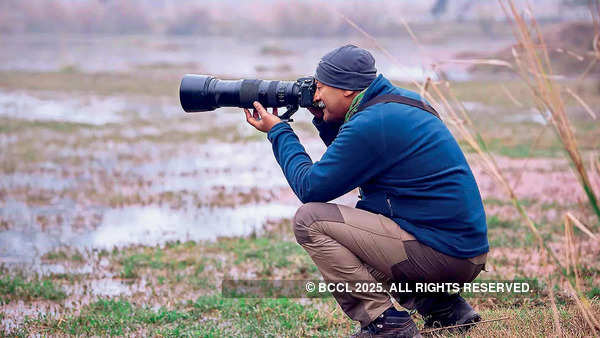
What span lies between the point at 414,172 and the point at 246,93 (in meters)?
0.99

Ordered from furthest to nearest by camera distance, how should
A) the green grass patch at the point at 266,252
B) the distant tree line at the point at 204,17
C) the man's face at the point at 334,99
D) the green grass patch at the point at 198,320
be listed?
the distant tree line at the point at 204,17 < the green grass patch at the point at 266,252 < the green grass patch at the point at 198,320 < the man's face at the point at 334,99

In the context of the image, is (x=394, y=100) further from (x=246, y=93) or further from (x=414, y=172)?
(x=246, y=93)

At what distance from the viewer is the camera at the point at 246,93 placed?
11.0 ft

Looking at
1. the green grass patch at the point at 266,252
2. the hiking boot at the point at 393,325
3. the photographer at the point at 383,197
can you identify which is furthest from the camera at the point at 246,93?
the green grass patch at the point at 266,252


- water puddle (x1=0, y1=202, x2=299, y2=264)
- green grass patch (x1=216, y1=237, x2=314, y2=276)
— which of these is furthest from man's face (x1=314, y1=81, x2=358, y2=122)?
water puddle (x1=0, y1=202, x2=299, y2=264)

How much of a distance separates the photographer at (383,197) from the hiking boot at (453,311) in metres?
0.25

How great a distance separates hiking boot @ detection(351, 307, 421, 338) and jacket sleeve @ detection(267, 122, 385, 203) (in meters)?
0.59

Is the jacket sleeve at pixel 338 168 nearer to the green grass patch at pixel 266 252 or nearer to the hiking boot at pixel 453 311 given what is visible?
the hiking boot at pixel 453 311

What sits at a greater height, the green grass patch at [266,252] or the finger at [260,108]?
the finger at [260,108]

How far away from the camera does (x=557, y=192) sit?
802 cm

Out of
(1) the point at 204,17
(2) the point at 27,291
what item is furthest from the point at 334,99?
(1) the point at 204,17

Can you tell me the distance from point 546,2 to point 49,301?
56423mm

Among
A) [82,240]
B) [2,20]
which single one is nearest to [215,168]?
[82,240]

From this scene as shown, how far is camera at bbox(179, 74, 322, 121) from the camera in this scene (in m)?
3.35
